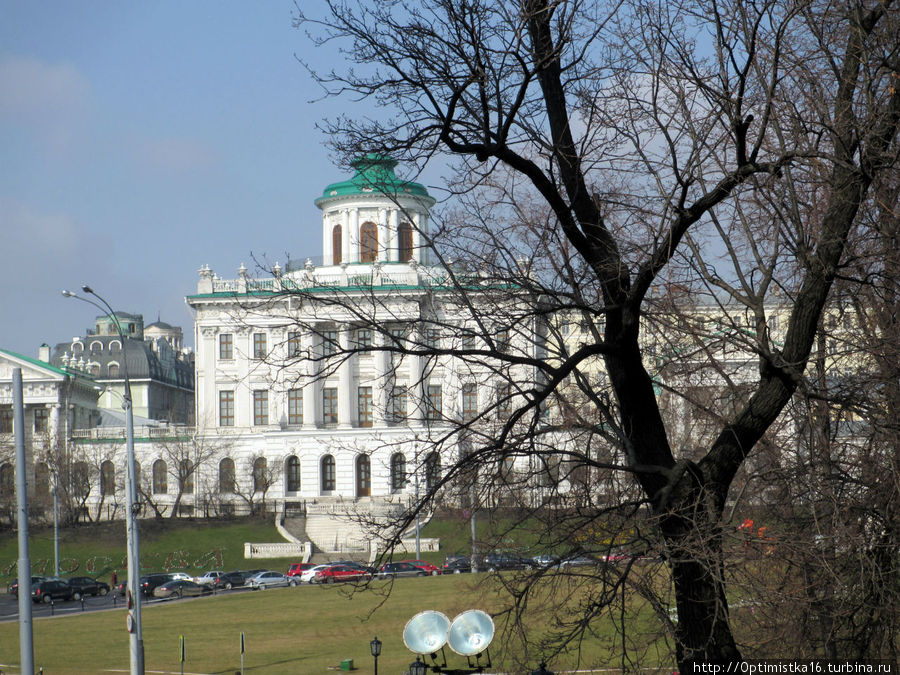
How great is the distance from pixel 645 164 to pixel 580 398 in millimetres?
5139

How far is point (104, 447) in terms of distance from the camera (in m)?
86.1

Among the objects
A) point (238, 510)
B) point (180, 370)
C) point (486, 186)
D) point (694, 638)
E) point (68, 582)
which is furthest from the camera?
point (180, 370)

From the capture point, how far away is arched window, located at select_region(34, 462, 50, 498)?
80.4 metres

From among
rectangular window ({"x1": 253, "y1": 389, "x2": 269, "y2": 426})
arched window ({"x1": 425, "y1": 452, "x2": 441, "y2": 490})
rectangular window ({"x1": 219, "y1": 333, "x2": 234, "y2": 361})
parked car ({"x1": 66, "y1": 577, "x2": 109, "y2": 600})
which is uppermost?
rectangular window ({"x1": 219, "y1": 333, "x2": 234, "y2": 361})

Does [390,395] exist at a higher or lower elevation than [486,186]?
lower

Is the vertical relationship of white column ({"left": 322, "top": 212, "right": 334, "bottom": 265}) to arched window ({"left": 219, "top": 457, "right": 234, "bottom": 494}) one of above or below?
above

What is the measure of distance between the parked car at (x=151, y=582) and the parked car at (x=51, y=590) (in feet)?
11.6

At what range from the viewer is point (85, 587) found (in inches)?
2234

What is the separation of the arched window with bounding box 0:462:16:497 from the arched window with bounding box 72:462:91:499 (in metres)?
3.81

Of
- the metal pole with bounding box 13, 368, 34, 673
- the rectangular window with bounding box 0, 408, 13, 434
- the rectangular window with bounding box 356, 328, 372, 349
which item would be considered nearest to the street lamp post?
the metal pole with bounding box 13, 368, 34, 673

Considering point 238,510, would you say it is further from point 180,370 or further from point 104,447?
point 180,370

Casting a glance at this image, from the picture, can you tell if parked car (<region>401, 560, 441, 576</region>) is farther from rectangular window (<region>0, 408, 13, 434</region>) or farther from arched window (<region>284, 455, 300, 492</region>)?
rectangular window (<region>0, 408, 13, 434</region>)

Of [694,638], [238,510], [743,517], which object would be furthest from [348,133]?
[238,510]

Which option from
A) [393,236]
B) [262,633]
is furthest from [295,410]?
[393,236]
